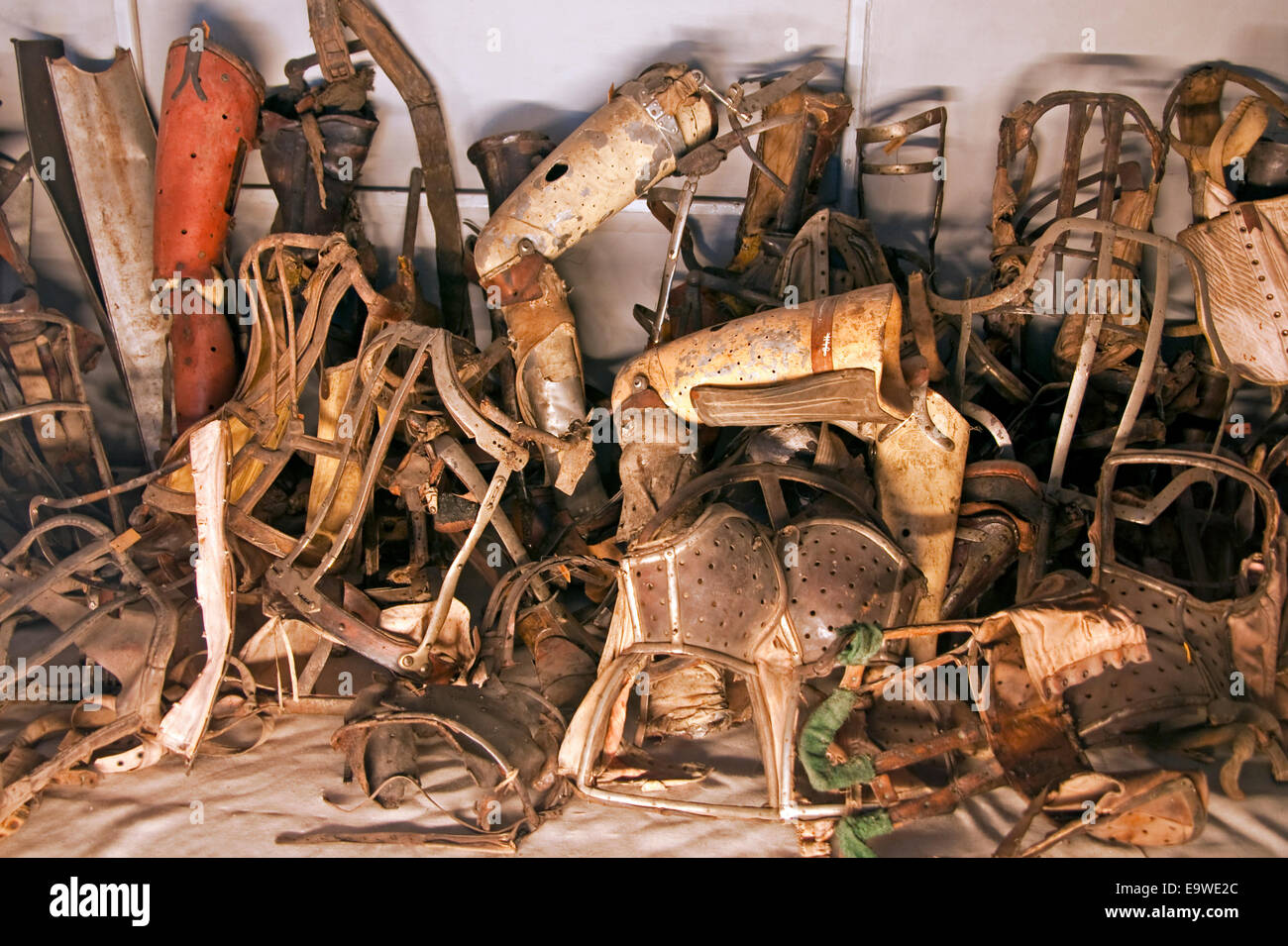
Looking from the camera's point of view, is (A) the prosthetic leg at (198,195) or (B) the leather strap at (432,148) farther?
(B) the leather strap at (432,148)

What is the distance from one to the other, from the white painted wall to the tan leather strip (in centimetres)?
119

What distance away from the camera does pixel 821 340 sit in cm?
241

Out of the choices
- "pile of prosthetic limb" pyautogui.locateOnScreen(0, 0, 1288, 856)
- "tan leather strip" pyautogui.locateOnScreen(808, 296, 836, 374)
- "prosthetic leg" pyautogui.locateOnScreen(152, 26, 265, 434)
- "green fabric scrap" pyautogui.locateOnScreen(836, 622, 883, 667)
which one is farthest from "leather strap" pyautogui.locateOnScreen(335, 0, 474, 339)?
"green fabric scrap" pyautogui.locateOnScreen(836, 622, 883, 667)

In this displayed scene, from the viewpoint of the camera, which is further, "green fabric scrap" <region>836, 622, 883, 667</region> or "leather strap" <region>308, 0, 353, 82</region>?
"leather strap" <region>308, 0, 353, 82</region>

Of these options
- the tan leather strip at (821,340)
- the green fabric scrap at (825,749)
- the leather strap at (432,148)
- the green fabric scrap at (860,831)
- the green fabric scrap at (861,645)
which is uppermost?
the leather strap at (432,148)

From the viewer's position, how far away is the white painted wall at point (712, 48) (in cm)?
324

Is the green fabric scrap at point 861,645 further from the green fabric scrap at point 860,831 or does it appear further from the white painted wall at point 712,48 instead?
the white painted wall at point 712,48

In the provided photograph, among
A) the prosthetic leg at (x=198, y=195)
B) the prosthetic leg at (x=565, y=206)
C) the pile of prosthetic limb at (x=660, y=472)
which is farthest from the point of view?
the prosthetic leg at (x=198, y=195)

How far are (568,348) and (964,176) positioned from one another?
1.78 m

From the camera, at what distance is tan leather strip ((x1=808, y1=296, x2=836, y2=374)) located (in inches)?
94.6

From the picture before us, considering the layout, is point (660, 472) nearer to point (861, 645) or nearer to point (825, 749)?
point (861, 645)

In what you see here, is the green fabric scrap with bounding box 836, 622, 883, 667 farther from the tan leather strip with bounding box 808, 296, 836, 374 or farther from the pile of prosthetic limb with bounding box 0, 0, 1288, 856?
the tan leather strip with bounding box 808, 296, 836, 374

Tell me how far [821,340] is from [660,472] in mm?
657

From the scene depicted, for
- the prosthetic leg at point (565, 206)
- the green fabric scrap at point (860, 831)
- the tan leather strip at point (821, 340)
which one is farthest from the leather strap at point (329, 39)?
the green fabric scrap at point (860, 831)
